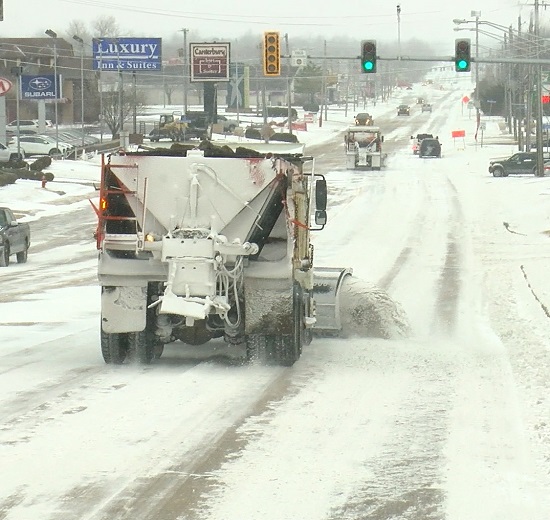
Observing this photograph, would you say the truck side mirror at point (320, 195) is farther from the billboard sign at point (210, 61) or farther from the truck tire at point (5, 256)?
the billboard sign at point (210, 61)

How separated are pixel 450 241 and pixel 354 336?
20421mm

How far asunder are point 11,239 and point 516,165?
37.9 meters

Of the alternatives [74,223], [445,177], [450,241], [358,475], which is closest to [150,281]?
[358,475]

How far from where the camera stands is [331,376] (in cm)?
1302

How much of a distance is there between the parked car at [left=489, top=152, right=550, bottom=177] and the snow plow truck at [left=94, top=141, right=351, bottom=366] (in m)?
50.5

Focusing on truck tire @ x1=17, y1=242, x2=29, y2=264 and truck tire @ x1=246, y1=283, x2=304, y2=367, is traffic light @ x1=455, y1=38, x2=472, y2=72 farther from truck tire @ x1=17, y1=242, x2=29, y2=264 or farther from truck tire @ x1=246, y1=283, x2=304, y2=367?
truck tire @ x1=246, y1=283, x2=304, y2=367

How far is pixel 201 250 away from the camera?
1278cm

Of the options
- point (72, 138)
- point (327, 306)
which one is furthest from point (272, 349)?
point (72, 138)

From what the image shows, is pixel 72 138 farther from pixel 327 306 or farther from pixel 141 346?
pixel 141 346

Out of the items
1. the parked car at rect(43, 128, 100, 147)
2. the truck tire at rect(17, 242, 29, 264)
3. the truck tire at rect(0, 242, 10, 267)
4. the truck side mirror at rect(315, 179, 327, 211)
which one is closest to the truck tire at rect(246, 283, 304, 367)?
the truck side mirror at rect(315, 179, 327, 211)

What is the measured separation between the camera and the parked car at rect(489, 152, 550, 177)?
62.9 m

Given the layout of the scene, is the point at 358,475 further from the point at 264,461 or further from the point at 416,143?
the point at 416,143

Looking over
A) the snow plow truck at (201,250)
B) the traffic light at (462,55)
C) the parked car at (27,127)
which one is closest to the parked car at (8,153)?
the parked car at (27,127)

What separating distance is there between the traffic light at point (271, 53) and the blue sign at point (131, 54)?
55.1 meters
